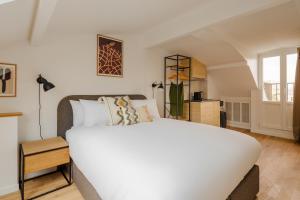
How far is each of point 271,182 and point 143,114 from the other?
5.79ft

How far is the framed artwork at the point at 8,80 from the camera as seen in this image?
1.87 metres

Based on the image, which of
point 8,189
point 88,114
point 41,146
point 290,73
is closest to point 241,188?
point 88,114

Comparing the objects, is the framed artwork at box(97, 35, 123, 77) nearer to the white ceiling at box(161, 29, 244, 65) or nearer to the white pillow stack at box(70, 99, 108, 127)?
the white pillow stack at box(70, 99, 108, 127)

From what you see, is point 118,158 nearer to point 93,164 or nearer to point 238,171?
point 93,164

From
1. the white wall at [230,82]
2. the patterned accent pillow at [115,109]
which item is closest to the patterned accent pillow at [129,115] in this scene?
the patterned accent pillow at [115,109]

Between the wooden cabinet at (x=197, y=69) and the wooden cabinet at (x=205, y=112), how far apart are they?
74 cm

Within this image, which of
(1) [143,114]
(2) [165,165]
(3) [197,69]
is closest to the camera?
(2) [165,165]

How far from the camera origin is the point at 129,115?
226cm

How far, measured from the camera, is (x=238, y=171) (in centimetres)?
121

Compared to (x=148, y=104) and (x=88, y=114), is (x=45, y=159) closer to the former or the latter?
(x=88, y=114)

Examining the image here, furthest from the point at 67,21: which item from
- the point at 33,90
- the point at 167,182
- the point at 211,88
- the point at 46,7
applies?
the point at 211,88

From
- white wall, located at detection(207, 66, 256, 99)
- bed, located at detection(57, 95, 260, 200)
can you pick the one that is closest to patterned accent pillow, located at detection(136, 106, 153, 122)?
bed, located at detection(57, 95, 260, 200)

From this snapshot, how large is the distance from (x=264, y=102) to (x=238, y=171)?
365cm

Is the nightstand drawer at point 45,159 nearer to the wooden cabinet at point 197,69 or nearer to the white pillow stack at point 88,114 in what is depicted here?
the white pillow stack at point 88,114
